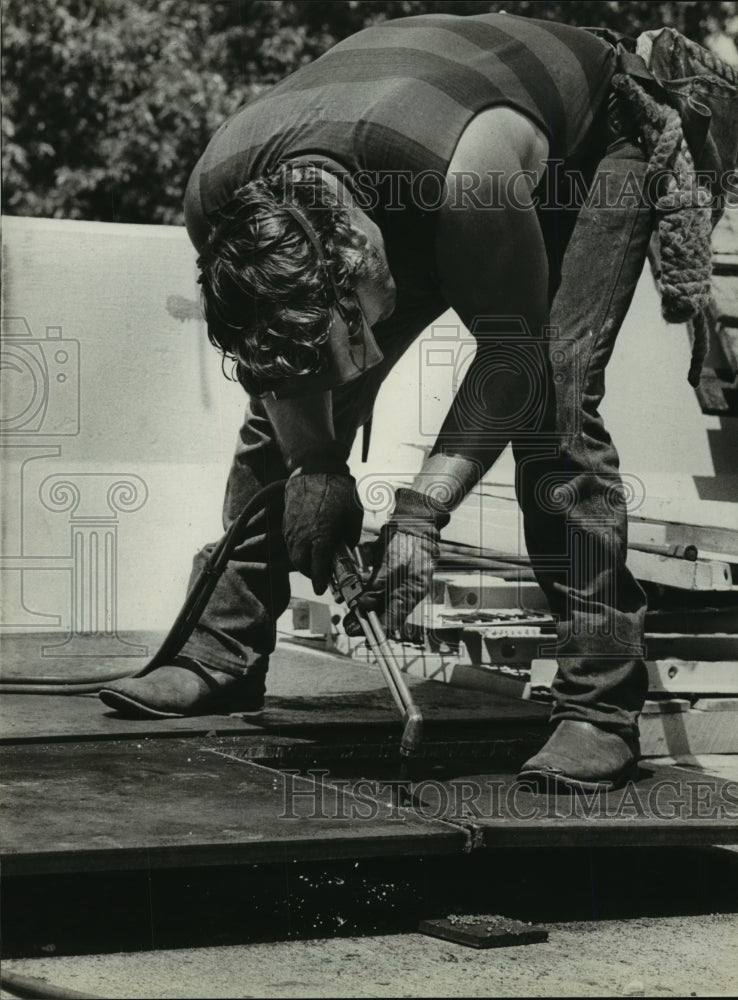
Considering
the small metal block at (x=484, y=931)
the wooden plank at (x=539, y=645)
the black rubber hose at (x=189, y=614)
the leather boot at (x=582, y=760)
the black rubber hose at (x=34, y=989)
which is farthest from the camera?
the wooden plank at (x=539, y=645)

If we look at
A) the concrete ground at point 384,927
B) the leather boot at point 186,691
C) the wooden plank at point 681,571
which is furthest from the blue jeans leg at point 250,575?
the wooden plank at point 681,571

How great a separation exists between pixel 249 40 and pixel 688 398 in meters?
5.65

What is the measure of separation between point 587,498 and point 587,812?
0.63 m

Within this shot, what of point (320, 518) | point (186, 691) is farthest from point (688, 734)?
point (320, 518)

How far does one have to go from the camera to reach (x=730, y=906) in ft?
8.78

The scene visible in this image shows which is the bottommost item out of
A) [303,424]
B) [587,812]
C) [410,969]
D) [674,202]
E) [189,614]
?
[410,969]

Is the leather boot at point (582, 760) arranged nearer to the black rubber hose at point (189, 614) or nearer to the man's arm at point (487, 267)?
the man's arm at point (487, 267)

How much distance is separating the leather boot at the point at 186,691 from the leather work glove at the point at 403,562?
0.88 m

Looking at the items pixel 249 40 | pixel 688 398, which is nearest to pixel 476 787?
pixel 688 398

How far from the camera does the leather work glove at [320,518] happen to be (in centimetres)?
253

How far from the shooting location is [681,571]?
3.63 metres

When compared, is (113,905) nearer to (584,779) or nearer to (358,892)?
(358,892)

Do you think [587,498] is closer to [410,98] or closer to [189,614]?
[410,98]

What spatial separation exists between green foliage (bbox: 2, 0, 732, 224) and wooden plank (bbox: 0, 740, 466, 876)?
7079 mm
